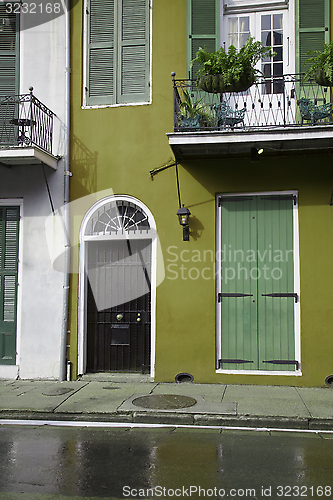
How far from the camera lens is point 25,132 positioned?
8742 millimetres

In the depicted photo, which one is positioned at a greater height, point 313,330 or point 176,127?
point 176,127

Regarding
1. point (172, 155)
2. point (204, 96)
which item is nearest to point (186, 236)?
point (172, 155)

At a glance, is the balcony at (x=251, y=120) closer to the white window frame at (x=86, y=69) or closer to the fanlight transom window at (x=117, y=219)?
the white window frame at (x=86, y=69)

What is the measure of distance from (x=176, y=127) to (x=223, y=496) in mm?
5721

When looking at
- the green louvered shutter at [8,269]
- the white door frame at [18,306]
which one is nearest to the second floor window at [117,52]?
the white door frame at [18,306]

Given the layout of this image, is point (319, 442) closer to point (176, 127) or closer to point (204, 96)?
point (176, 127)

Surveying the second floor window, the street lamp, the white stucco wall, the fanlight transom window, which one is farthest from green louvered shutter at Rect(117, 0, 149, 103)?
the street lamp

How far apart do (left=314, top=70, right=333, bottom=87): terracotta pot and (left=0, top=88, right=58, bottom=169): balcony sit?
4802mm

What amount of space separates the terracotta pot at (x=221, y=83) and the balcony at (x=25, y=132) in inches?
119

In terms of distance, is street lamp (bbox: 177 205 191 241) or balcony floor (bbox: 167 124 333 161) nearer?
balcony floor (bbox: 167 124 333 161)

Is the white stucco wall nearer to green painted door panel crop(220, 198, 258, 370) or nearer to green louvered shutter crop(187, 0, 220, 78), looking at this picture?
green louvered shutter crop(187, 0, 220, 78)

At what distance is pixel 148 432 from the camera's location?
19.2ft

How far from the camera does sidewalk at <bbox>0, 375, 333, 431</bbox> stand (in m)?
6.18

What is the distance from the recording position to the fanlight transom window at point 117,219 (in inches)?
347
